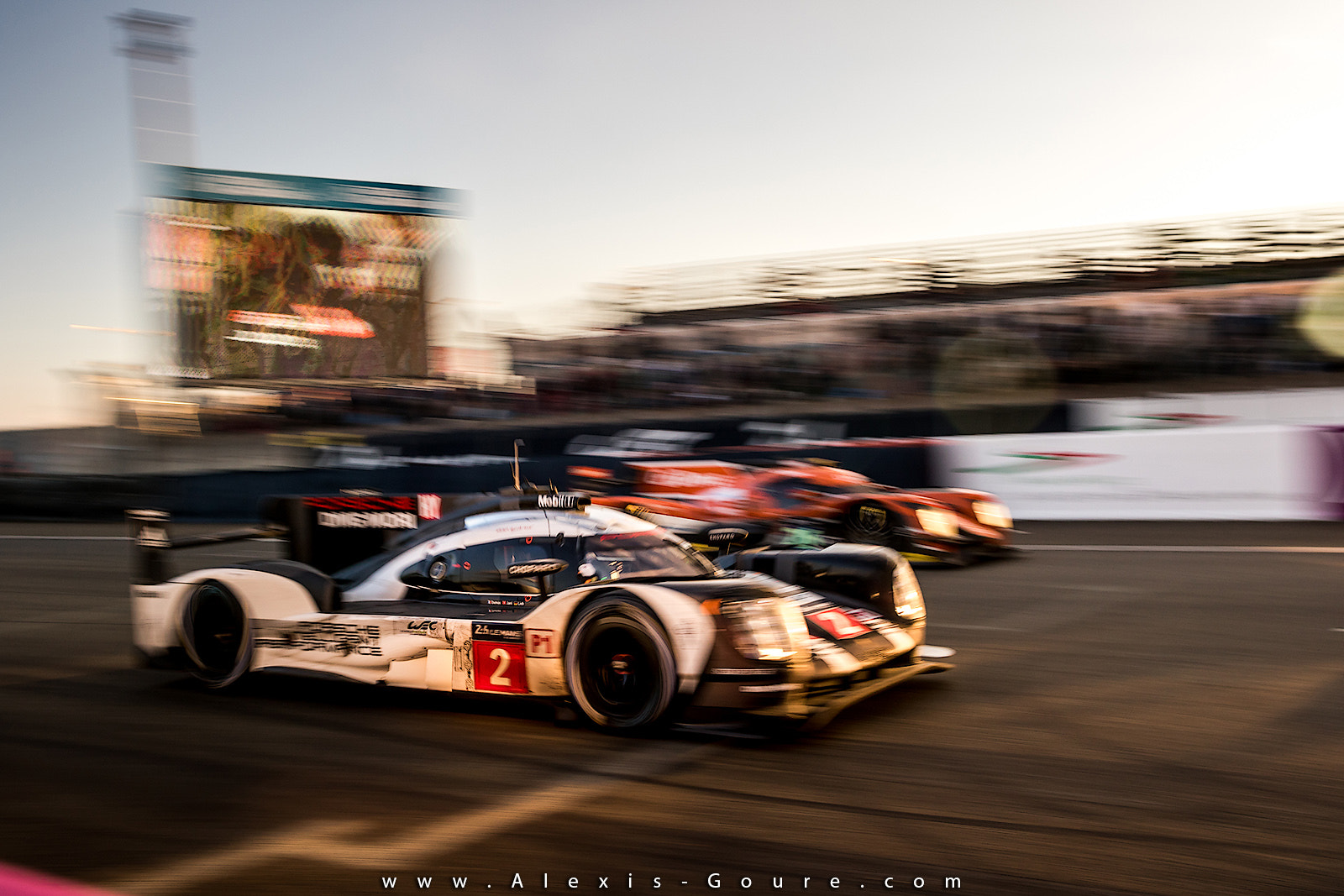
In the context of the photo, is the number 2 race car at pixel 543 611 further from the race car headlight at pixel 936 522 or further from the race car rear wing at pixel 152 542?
the race car headlight at pixel 936 522

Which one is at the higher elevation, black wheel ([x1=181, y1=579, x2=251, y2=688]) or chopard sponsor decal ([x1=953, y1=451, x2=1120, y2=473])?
chopard sponsor decal ([x1=953, y1=451, x2=1120, y2=473])

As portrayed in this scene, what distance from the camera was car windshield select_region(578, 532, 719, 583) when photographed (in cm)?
495

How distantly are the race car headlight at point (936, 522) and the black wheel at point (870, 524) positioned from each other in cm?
23

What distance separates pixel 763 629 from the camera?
4.43 metres

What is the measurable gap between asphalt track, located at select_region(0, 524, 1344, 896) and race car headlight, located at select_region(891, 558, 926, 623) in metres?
0.36

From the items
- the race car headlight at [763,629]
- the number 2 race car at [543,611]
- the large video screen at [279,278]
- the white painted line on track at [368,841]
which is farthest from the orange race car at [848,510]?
the large video screen at [279,278]

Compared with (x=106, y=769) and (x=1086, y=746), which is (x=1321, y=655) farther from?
(x=106, y=769)

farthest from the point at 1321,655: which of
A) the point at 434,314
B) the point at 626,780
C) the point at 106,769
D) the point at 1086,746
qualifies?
the point at 434,314

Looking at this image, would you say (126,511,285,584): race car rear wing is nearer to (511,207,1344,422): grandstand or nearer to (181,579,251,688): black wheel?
(181,579,251,688): black wheel

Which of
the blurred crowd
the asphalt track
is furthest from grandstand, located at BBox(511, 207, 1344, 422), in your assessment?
the asphalt track

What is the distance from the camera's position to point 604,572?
16.3 feet

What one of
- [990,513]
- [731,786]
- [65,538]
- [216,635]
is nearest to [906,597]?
[731,786]

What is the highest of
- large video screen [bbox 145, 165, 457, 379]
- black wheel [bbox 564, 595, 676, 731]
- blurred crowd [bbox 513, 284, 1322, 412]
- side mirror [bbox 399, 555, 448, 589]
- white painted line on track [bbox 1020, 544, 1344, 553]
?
large video screen [bbox 145, 165, 457, 379]

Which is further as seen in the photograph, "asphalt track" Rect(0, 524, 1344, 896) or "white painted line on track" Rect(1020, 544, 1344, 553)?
"white painted line on track" Rect(1020, 544, 1344, 553)
